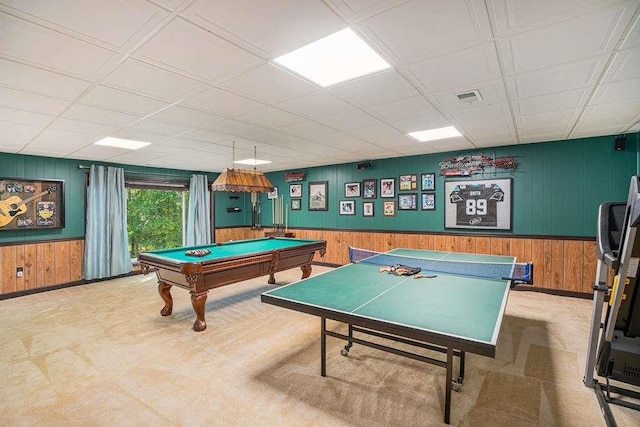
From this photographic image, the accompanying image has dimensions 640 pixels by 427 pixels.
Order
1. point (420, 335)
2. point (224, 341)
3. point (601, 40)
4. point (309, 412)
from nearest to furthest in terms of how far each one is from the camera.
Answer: point (420, 335) → point (601, 40) → point (309, 412) → point (224, 341)

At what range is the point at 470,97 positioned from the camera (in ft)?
9.68

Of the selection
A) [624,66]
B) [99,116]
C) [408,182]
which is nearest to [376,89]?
[624,66]

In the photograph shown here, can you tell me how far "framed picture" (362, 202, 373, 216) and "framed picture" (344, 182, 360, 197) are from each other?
11.7 inches

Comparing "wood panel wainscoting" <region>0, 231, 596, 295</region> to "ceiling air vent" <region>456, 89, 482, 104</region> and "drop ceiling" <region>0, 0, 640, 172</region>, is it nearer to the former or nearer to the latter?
"drop ceiling" <region>0, 0, 640, 172</region>

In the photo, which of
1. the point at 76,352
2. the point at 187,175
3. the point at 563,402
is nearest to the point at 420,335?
the point at 563,402

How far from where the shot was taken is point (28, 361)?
2928 mm

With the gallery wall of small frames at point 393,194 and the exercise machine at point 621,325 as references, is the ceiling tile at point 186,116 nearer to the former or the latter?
the exercise machine at point 621,325

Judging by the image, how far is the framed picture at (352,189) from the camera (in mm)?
7133

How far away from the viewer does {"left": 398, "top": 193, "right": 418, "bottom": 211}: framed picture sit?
6316 mm

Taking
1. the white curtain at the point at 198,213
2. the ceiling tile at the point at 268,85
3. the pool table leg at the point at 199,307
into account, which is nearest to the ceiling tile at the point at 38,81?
the ceiling tile at the point at 268,85

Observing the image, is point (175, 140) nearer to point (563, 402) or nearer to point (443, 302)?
point (443, 302)

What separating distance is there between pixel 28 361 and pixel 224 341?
1.80 metres

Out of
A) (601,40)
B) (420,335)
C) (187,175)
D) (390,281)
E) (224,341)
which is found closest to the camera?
(420,335)

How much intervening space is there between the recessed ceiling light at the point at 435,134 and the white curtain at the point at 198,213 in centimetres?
554
